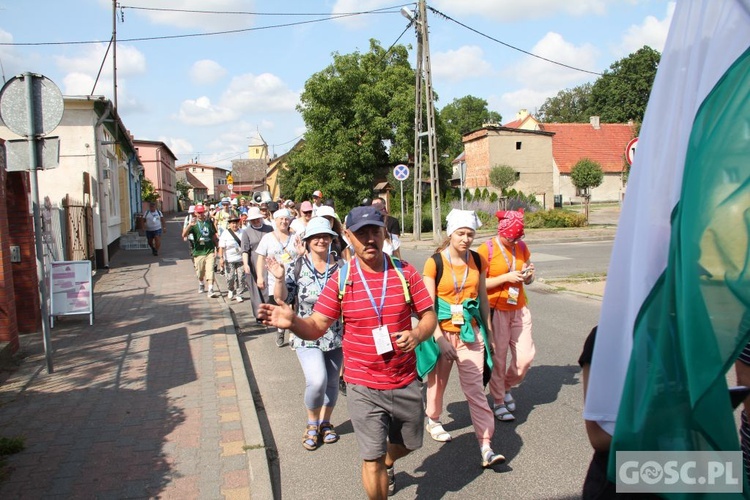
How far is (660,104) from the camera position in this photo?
1556 millimetres

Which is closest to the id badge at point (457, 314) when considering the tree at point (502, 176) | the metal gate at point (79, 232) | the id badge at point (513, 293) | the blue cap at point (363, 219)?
the id badge at point (513, 293)

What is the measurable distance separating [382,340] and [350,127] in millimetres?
37334

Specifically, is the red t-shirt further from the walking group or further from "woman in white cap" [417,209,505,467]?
"woman in white cap" [417,209,505,467]

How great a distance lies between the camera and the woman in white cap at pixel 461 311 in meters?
4.51

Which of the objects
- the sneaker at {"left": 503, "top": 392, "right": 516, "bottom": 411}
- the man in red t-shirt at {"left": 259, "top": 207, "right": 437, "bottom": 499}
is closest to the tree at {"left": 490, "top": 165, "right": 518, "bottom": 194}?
the sneaker at {"left": 503, "top": 392, "right": 516, "bottom": 411}

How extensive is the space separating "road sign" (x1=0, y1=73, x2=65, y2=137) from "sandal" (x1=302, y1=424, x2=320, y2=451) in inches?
167

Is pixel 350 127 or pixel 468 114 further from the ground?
pixel 468 114

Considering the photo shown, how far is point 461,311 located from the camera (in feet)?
15.2

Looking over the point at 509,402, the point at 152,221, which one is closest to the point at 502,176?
the point at 152,221

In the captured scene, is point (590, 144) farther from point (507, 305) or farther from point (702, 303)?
point (702, 303)

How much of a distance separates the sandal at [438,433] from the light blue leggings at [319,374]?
84 cm

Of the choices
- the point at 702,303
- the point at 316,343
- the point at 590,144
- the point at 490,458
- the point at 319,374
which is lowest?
the point at 490,458

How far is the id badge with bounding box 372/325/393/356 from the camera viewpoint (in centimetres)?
348

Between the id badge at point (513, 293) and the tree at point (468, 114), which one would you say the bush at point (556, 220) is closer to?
the id badge at point (513, 293)
